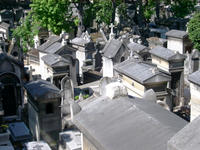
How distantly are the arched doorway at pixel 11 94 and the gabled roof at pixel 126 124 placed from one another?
388 inches

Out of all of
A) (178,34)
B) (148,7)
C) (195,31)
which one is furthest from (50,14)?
(148,7)

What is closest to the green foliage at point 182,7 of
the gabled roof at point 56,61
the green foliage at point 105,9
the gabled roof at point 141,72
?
the green foliage at point 105,9

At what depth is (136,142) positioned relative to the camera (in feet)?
24.5

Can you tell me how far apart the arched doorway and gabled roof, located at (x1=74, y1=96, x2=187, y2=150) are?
9.86m

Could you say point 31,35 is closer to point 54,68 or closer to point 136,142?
point 54,68

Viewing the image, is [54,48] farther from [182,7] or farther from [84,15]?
[182,7]

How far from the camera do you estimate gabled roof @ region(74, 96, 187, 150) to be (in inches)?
296

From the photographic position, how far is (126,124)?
8.20 meters

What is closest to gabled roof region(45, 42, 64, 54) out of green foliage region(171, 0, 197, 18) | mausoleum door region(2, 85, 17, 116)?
mausoleum door region(2, 85, 17, 116)

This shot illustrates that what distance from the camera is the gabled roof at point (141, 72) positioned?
17078mm

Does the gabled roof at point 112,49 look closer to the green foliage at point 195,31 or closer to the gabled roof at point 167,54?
the gabled roof at point 167,54

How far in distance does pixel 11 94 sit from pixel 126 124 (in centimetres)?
1165

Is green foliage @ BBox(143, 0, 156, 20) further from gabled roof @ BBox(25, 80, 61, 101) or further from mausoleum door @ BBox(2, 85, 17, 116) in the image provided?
gabled roof @ BBox(25, 80, 61, 101)

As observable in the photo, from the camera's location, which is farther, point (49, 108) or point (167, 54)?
point (167, 54)
